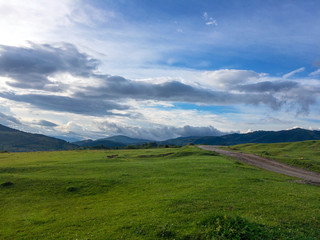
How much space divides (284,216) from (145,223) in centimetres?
1054

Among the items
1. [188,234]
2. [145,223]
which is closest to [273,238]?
[188,234]

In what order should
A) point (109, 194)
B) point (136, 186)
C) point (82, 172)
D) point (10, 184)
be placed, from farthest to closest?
point (82, 172)
point (10, 184)
point (136, 186)
point (109, 194)

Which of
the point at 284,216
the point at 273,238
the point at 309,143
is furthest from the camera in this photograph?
the point at 309,143

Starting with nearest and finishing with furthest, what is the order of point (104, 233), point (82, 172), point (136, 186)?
point (104, 233) → point (136, 186) → point (82, 172)

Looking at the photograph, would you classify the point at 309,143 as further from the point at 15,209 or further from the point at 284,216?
the point at 15,209

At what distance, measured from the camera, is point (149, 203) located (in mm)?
20562

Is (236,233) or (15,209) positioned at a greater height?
(236,233)

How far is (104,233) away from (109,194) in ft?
38.6

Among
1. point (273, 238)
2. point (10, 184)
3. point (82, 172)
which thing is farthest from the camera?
point (82, 172)

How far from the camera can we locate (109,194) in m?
26.5

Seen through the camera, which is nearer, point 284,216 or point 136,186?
point 284,216

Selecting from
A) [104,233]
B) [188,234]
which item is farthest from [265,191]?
[104,233]

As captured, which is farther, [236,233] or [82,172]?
[82,172]

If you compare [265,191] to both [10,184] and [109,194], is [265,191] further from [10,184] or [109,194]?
[10,184]
